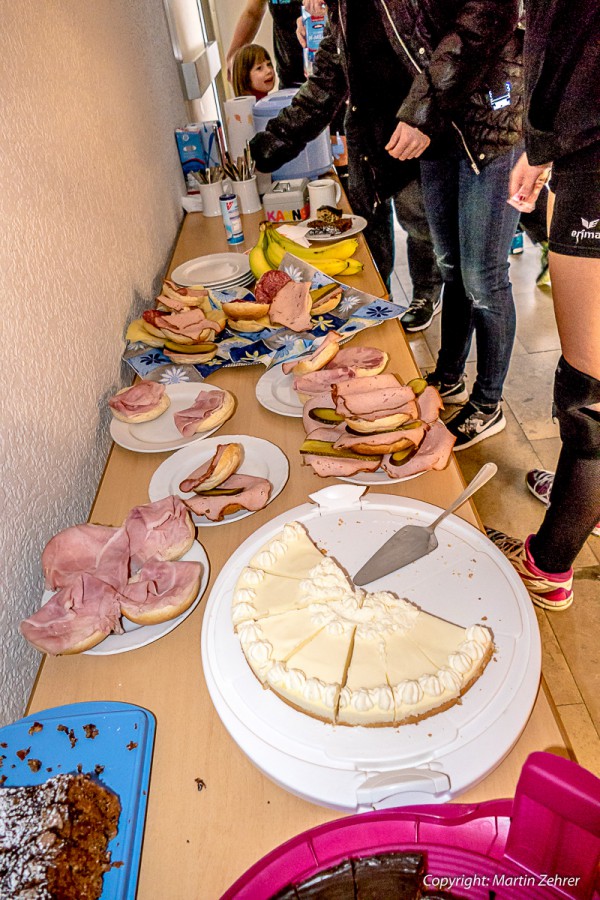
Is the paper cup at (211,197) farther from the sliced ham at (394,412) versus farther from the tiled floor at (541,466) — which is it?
the sliced ham at (394,412)

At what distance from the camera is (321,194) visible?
203cm

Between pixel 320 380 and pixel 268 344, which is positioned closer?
pixel 320 380

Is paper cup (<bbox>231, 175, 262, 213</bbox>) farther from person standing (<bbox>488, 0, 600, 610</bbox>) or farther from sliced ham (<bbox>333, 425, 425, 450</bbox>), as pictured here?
sliced ham (<bbox>333, 425, 425, 450</bbox>)

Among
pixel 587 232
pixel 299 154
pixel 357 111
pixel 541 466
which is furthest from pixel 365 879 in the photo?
pixel 299 154

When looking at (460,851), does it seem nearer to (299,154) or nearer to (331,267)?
(331,267)

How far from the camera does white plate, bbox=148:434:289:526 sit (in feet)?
3.13

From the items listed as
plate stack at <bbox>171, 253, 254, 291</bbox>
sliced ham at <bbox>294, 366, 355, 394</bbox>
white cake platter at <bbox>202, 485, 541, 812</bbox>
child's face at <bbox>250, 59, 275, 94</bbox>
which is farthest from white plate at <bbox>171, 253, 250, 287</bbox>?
child's face at <bbox>250, 59, 275, 94</bbox>

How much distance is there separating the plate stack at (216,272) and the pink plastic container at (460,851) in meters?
1.38

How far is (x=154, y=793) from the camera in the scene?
62cm

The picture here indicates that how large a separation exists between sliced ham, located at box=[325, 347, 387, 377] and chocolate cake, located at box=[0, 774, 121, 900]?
80cm

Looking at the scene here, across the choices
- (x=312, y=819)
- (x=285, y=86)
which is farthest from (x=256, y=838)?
(x=285, y=86)

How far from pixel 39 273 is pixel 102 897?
865 mm

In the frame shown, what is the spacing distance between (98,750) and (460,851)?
0.38 meters

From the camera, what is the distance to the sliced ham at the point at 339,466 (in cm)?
91
